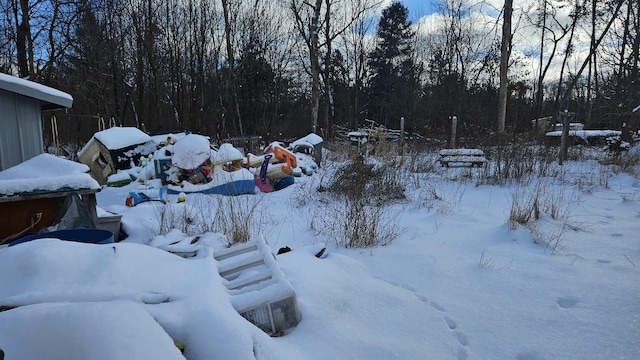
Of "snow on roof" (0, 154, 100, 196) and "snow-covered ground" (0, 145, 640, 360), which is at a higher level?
"snow on roof" (0, 154, 100, 196)

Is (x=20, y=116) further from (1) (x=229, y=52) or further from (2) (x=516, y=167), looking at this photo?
(1) (x=229, y=52)

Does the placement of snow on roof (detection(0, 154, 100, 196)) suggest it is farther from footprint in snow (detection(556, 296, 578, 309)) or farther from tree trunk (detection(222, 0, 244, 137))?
tree trunk (detection(222, 0, 244, 137))

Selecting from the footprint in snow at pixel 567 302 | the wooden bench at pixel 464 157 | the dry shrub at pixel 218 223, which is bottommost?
the footprint in snow at pixel 567 302

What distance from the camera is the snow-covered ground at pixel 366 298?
1.39m

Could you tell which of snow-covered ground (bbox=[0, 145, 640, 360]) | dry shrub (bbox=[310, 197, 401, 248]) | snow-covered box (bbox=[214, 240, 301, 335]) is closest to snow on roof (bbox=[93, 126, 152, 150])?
snow-covered ground (bbox=[0, 145, 640, 360])

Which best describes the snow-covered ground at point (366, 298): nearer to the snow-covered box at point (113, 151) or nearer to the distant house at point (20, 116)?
the distant house at point (20, 116)

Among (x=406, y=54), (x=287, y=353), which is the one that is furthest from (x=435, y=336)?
(x=406, y=54)

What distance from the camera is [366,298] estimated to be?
2.60 meters

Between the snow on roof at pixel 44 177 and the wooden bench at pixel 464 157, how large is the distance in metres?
7.98

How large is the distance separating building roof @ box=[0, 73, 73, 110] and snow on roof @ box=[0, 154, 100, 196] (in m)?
1.02

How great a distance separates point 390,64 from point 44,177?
27847mm

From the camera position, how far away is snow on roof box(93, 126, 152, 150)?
8.89 m

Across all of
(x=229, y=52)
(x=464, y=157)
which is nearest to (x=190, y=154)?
(x=464, y=157)

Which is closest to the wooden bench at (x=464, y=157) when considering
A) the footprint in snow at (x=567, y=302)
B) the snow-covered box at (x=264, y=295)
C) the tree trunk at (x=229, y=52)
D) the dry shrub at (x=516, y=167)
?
the dry shrub at (x=516, y=167)
